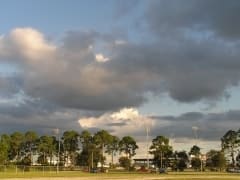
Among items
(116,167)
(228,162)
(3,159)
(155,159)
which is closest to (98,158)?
(116,167)

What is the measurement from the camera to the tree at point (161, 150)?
176m

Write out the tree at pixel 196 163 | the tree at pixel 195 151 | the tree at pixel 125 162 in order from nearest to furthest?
1. the tree at pixel 125 162
2. the tree at pixel 196 163
3. the tree at pixel 195 151

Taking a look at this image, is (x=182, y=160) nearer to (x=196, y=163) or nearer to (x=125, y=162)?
(x=196, y=163)

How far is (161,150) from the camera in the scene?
179 m

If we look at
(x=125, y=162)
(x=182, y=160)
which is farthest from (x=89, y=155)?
(x=182, y=160)

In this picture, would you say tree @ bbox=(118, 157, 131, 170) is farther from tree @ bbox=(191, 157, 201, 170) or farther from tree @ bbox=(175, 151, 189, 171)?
tree @ bbox=(191, 157, 201, 170)

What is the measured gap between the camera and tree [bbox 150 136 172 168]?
6924 inches

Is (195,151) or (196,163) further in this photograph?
(195,151)

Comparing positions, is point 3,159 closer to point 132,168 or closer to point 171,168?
point 132,168

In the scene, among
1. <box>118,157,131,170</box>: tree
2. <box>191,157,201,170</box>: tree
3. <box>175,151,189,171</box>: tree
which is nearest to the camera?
<box>175,151,189,171</box>: tree

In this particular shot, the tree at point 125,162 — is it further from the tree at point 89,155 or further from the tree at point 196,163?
the tree at point 196,163

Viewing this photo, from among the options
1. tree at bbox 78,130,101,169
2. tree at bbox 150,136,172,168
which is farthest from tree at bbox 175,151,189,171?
tree at bbox 78,130,101,169

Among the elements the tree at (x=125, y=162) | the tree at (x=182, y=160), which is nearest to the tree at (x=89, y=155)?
the tree at (x=125, y=162)

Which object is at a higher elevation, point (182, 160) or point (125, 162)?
point (182, 160)
